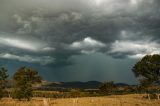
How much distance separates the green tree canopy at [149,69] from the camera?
94875mm

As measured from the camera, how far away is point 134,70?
332 feet

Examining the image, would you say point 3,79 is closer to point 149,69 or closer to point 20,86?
point 20,86

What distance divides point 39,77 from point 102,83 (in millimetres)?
62561

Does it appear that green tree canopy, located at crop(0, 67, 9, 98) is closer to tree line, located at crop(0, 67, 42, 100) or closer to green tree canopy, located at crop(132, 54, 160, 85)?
tree line, located at crop(0, 67, 42, 100)

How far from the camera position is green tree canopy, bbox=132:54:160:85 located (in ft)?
311

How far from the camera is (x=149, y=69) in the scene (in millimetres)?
96312

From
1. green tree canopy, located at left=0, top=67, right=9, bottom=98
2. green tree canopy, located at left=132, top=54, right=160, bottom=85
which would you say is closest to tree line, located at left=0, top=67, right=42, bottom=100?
green tree canopy, located at left=0, top=67, right=9, bottom=98

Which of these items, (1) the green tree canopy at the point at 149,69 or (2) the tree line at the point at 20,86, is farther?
(1) the green tree canopy at the point at 149,69

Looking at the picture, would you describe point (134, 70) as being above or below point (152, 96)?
above

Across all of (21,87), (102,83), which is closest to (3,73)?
(21,87)

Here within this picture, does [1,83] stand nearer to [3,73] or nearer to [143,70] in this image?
[3,73]

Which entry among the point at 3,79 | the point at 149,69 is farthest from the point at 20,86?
the point at 149,69

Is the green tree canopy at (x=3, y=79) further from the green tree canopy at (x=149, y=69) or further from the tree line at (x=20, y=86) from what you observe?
the green tree canopy at (x=149, y=69)

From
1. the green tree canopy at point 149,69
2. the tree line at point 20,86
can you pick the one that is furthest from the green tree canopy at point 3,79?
the green tree canopy at point 149,69
